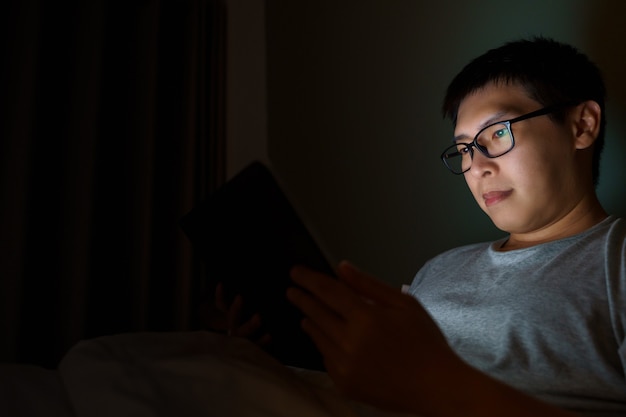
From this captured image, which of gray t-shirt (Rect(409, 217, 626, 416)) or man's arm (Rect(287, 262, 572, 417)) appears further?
gray t-shirt (Rect(409, 217, 626, 416))

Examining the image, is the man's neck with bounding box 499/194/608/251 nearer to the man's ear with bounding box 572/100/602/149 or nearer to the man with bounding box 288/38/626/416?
the man with bounding box 288/38/626/416

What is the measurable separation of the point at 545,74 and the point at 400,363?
0.74 meters

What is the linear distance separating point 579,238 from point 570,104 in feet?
0.89

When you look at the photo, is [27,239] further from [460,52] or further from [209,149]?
[460,52]

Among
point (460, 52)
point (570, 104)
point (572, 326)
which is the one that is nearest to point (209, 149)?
→ point (460, 52)

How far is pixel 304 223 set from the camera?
580 millimetres

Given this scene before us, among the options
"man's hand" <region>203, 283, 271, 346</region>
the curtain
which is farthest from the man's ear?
the curtain

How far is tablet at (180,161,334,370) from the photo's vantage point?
1.94 feet

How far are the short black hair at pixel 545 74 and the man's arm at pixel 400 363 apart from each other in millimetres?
631

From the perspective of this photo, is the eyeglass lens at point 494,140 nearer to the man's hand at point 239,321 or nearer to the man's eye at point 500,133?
the man's eye at point 500,133

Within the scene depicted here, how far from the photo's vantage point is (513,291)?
835mm

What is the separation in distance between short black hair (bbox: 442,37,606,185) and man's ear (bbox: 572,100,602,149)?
2cm

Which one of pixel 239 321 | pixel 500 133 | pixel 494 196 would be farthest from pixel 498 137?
pixel 239 321

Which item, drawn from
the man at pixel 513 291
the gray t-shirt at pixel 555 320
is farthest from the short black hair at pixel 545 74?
the gray t-shirt at pixel 555 320
